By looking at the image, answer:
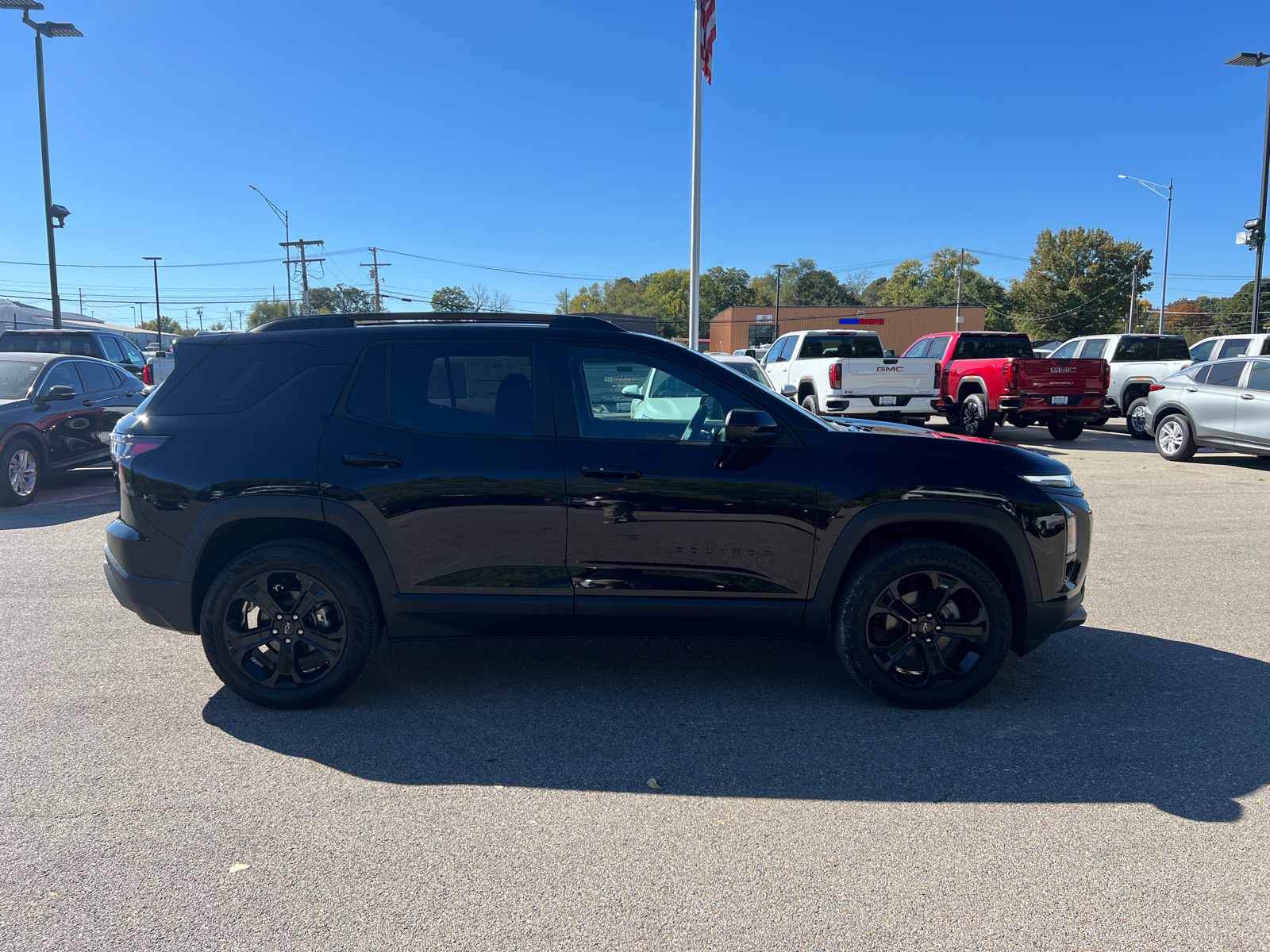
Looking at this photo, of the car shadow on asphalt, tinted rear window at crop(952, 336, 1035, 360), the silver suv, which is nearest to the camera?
the car shadow on asphalt

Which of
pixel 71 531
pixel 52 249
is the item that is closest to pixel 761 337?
pixel 52 249

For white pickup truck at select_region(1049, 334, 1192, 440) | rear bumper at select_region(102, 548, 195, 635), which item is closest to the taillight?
rear bumper at select_region(102, 548, 195, 635)

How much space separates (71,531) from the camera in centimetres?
821

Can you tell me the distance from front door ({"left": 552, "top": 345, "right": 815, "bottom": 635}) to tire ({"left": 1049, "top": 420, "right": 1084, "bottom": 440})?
47.6 ft

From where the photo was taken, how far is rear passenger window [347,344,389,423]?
4090mm

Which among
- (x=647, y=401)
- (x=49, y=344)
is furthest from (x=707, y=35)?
(x=647, y=401)

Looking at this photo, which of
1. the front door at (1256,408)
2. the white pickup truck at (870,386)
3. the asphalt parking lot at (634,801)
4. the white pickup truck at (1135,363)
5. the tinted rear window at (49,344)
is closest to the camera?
the asphalt parking lot at (634,801)

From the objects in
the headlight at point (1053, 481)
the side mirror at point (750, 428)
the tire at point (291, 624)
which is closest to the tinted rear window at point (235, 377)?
the tire at point (291, 624)

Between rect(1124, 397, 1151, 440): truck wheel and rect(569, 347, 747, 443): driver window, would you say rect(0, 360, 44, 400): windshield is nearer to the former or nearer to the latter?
rect(569, 347, 747, 443): driver window

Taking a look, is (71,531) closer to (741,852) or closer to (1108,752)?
(741,852)

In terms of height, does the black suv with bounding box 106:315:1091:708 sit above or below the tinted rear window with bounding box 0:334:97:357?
below

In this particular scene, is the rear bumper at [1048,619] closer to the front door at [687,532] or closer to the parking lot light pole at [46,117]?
the front door at [687,532]

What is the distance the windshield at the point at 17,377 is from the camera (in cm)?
1027

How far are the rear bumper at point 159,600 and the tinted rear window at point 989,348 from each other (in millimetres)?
16242
